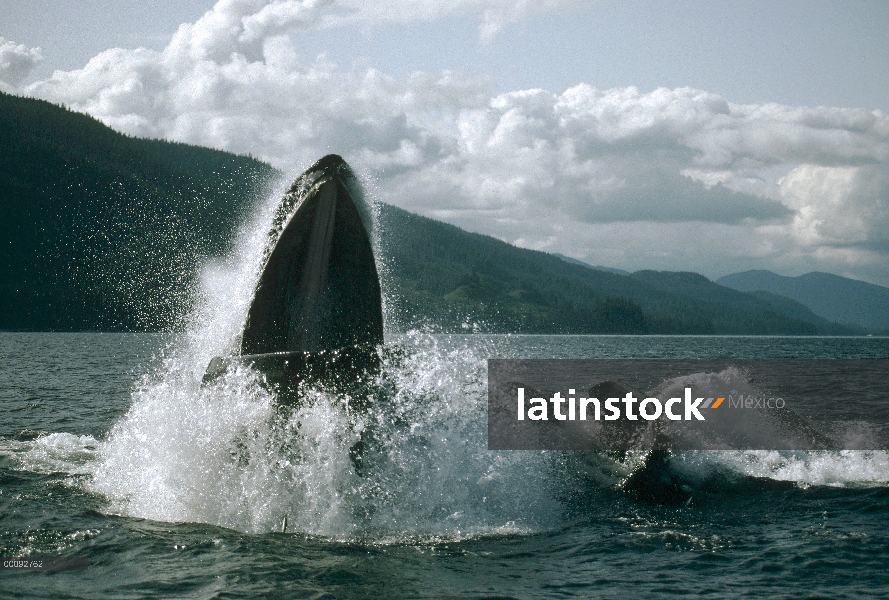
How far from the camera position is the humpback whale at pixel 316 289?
7625 mm

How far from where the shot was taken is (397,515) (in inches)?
383

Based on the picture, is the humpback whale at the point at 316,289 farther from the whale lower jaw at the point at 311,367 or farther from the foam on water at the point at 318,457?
the foam on water at the point at 318,457

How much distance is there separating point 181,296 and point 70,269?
84.0 ft

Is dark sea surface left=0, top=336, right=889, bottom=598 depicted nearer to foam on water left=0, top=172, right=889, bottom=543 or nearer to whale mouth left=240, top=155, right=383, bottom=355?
foam on water left=0, top=172, right=889, bottom=543

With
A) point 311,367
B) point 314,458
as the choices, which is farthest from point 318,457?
point 311,367

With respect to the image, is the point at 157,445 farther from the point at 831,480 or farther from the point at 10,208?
the point at 10,208

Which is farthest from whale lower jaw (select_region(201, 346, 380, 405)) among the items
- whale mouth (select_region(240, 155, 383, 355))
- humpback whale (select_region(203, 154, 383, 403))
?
whale mouth (select_region(240, 155, 383, 355))

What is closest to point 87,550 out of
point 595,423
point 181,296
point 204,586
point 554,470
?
point 204,586

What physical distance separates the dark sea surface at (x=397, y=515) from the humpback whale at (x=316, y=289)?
48cm

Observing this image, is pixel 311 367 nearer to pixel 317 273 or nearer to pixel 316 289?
pixel 316 289

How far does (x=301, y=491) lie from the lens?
372 inches

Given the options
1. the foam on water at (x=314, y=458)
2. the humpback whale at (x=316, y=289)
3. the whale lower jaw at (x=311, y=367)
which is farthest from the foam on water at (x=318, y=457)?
the humpback whale at (x=316, y=289)

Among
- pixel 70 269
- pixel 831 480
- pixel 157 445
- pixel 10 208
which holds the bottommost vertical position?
pixel 831 480

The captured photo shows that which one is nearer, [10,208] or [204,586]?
[204,586]
